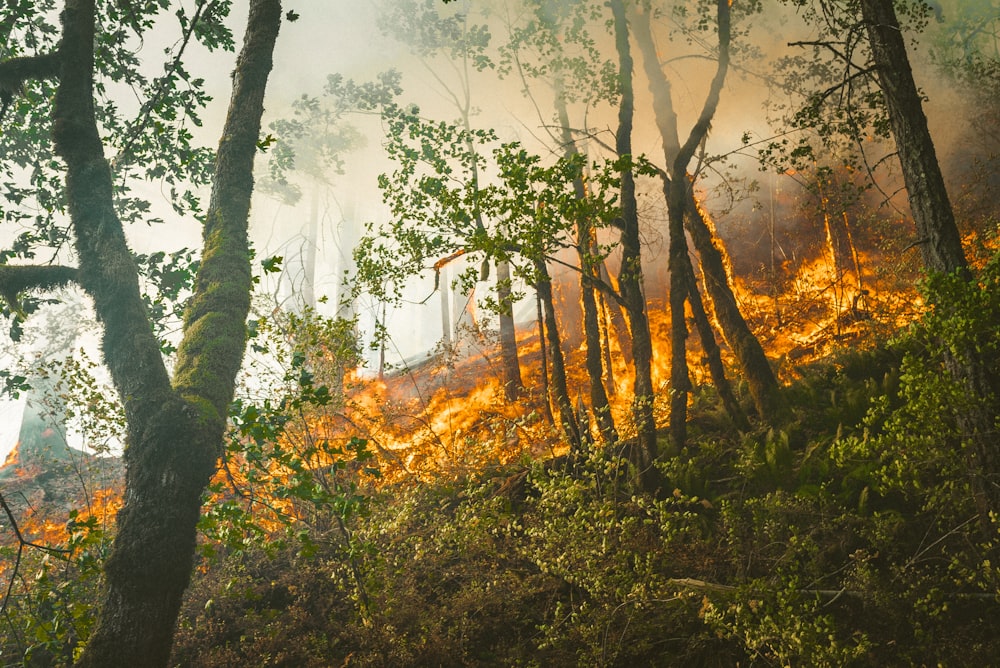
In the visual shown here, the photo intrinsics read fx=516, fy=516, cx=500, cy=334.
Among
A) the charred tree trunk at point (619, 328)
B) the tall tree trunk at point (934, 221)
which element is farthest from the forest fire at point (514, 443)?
the charred tree trunk at point (619, 328)

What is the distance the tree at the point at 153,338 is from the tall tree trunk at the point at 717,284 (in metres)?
6.98

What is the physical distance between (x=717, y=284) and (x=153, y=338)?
30.8 ft

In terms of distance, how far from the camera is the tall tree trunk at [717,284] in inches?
378

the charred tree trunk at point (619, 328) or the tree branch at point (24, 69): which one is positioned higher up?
the tree branch at point (24, 69)

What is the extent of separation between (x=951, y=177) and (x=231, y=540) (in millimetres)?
25155

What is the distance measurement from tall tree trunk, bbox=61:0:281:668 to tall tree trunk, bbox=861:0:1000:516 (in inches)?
237

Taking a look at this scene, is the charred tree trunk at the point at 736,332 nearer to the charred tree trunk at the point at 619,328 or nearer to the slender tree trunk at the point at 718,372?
the slender tree trunk at the point at 718,372

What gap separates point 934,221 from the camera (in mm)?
4172

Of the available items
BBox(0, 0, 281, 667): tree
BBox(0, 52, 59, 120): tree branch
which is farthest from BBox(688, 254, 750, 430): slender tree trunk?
BBox(0, 52, 59, 120): tree branch

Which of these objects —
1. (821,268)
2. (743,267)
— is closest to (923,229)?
(821,268)

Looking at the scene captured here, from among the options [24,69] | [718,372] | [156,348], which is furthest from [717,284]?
[24,69]

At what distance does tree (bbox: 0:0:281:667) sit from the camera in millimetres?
4059

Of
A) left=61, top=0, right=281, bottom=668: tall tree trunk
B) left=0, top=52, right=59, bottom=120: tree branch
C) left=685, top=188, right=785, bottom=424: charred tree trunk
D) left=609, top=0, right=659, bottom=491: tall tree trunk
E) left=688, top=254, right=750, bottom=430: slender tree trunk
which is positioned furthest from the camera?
left=685, top=188, right=785, bottom=424: charred tree trunk

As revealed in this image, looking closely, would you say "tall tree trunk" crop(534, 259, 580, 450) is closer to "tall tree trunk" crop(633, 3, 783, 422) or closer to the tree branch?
"tall tree trunk" crop(633, 3, 783, 422)
